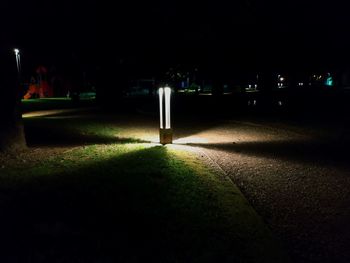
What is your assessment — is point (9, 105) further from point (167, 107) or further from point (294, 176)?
point (294, 176)

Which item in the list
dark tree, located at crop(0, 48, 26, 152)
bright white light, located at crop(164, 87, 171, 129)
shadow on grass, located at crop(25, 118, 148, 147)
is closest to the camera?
dark tree, located at crop(0, 48, 26, 152)

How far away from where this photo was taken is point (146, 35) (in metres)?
31.0

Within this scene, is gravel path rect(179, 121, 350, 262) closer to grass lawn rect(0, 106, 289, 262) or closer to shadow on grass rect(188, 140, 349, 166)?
shadow on grass rect(188, 140, 349, 166)

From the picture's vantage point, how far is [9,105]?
936 centimetres

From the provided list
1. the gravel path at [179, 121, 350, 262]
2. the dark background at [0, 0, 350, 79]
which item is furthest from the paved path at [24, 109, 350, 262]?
the dark background at [0, 0, 350, 79]

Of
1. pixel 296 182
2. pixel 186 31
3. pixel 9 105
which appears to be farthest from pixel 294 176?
pixel 186 31

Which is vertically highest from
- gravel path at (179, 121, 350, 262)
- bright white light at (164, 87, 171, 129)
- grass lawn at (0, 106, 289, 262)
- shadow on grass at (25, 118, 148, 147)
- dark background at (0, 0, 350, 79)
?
dark background at (0, 0, 350, 79)

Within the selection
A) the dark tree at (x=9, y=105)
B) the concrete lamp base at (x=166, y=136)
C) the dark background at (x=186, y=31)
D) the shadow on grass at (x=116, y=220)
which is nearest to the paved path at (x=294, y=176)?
the concrete lamp base at (x=166, y=136)

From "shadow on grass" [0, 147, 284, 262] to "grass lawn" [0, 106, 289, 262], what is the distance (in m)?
0.01

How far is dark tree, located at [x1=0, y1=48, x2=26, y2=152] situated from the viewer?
9258 millimetres

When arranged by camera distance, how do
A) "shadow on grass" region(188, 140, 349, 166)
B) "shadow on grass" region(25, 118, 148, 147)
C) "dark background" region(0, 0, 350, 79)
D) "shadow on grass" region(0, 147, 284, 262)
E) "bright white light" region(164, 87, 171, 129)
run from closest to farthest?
"shadow on grass" region(0, 147, 284, 262)
"shadow on grass" region(188, 140, 349, 166)
"bright white light" region(164, 87, 171, 129)
"shadow on grass" region(25, 118, 148, 147)
"dark background" region(0, 0, 350, 79)

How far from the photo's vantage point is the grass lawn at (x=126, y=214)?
4.02 meters

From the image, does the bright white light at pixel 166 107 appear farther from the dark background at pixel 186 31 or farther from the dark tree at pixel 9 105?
the dark background at pixel 186 31

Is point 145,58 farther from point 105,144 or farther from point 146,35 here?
point 105,144
